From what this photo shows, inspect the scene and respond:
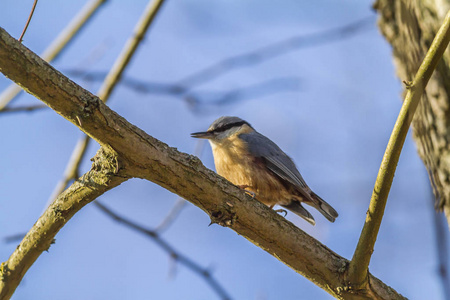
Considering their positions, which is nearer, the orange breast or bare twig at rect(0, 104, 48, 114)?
bare twig at rect(0, 104, 48, 114)

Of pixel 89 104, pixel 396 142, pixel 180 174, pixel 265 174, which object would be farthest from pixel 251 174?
pixel 89 104

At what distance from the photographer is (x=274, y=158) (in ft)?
13.1

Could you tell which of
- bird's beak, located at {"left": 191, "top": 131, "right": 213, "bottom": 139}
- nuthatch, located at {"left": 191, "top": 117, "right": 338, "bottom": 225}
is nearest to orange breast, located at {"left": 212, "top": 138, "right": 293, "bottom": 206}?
nuthatch, located at {"left": 191, "top": 117, "right": 338, "bottom": 225}

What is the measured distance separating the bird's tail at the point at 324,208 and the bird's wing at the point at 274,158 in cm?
12

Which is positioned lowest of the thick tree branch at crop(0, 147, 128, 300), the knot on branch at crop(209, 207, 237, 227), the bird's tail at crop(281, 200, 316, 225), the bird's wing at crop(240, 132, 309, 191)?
the thick tree branch at crop(0, 147, 128, 300)

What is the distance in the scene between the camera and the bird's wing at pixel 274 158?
384 centimetres

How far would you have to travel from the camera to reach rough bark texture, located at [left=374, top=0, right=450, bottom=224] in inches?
125

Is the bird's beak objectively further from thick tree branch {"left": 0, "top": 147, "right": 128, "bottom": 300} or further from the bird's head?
thick tree branch {"left": 0, "top": 147, "right": 128, "bottom": 300}

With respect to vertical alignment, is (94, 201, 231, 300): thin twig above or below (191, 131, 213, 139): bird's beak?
below

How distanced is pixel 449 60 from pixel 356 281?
5.27 ft

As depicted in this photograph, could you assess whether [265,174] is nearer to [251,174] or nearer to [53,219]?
[251,174]

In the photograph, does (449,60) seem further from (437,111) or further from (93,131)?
(93,131)

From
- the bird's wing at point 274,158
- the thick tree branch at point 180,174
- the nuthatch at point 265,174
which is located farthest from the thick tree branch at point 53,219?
the bird's wing at point 274,158

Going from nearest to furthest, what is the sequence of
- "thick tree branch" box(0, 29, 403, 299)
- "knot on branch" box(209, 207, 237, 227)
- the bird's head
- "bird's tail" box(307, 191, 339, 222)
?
1. "thick tree branch" box(0, 29, 403, 299)
2. "knot on branch" box(209, 207, 237, 227)
3. "bird's tail" box(307, 191, 339, 222)
4. the bird's head
